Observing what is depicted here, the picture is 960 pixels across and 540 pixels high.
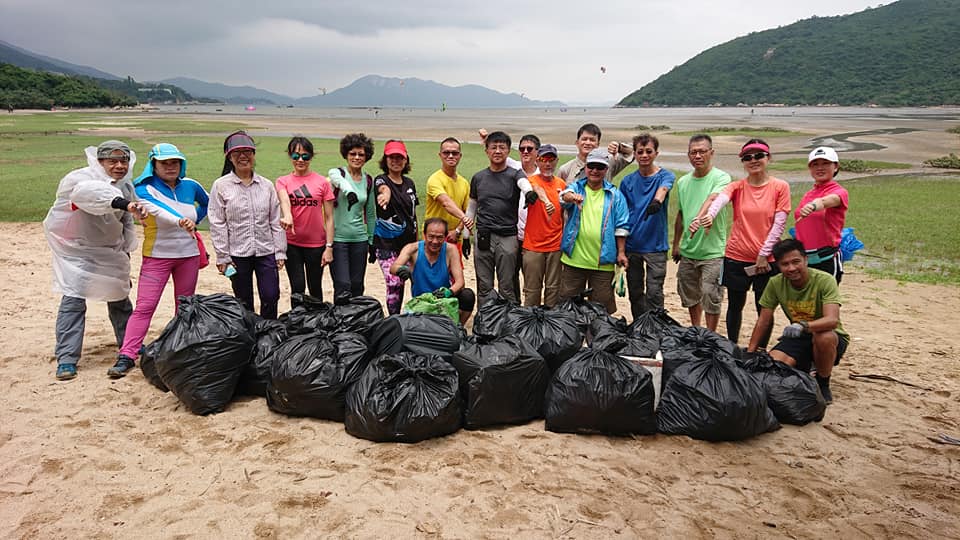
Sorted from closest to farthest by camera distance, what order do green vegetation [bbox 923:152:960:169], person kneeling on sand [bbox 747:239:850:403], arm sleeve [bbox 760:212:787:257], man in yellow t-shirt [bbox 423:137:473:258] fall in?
1. person kneeling on sand [bbox 747:239:850:403]
2. arm sleeve [bbox 760:212:787:257]
3. man in yellow t-shirt [bbox 423:137:473:258]
4. green vegetation [bbox 923:152:960:169]

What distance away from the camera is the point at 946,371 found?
4352mm

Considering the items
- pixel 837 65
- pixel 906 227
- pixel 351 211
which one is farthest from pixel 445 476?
pixel 837 65

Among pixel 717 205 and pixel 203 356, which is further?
pixel 717 205

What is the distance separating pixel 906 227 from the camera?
9.12 meters

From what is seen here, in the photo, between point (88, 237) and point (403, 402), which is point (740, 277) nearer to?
point (403, 402)

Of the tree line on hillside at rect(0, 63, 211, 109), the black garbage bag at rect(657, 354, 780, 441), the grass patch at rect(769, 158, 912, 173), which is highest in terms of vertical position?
the tree line on hillside at rect(0, 63, 211, 109)

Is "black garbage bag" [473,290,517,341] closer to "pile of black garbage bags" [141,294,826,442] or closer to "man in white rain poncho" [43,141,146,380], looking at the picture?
"pile of black garbage bags" [141,294,826,442]

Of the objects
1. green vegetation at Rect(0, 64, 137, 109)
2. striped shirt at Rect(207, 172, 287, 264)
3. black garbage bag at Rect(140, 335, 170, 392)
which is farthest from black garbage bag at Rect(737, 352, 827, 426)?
green vegetation at Rect(0, 64, 137, 109)

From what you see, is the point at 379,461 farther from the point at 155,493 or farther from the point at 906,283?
the point at 906,283

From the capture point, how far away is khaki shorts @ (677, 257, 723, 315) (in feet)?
14.8

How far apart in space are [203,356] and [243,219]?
114 cm

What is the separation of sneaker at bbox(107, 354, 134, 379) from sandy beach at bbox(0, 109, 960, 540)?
0.20ft

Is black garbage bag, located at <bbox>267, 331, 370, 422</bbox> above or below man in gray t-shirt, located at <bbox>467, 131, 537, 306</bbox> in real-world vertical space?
below

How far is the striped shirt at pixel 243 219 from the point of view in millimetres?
4191
